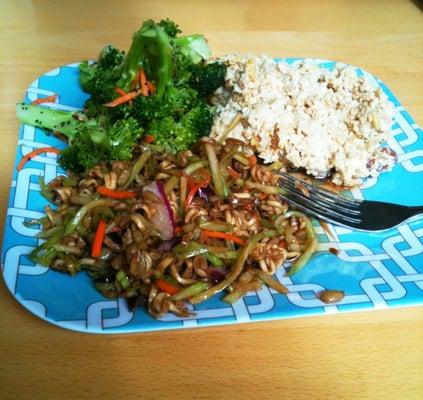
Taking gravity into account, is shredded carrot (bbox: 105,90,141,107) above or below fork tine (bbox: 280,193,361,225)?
above

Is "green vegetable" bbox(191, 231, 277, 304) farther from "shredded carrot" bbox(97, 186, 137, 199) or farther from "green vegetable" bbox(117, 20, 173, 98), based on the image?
"green vegetable" bbox(117, 20, 173, 98)

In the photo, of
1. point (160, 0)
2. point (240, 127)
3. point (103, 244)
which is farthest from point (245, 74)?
point (160, 0)

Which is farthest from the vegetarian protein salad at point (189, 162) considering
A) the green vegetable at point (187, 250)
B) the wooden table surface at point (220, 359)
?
the wooden table surface at point (220, 359)

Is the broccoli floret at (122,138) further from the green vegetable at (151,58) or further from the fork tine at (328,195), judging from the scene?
the fork tine at (328,195)

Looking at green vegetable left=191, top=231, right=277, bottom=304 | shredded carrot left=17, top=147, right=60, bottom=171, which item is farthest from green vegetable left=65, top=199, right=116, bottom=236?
green vegetable left=191, top=231, right=277, bottom=304

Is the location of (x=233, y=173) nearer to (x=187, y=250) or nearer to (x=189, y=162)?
(x=189, y=162)

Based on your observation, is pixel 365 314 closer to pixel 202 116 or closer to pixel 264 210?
pixel 264 210
